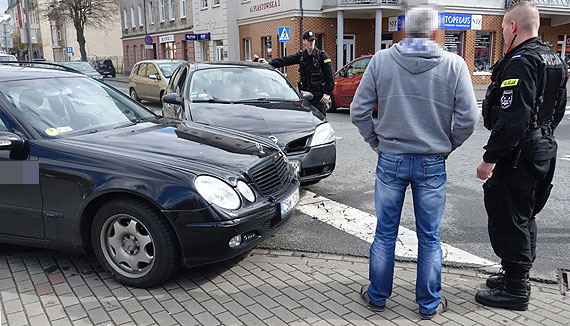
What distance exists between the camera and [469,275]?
3889 mm

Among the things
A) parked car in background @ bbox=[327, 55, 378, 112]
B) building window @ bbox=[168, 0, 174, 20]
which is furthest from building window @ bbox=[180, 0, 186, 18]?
parked car in background @ bbox=[327, 55, 378, 112]

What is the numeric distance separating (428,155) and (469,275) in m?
1.39

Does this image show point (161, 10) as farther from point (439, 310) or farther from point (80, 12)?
point (439, 310)

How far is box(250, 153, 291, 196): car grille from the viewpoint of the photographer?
12.5ft

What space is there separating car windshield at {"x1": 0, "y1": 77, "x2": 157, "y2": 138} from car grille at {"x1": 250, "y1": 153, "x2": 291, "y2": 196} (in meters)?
1.41

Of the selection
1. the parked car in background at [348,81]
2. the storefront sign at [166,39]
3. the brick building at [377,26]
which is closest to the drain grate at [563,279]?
the parked car in background at [348,81]

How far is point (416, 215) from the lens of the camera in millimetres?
3146

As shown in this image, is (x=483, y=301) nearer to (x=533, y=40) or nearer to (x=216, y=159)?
(x=533, y=40)

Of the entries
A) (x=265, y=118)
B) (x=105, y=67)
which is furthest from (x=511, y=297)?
(x=105, y=67)

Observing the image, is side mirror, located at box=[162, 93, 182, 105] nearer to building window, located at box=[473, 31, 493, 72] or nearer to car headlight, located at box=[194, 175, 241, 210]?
car headlight, located at box=[194, 175, 241, 210]

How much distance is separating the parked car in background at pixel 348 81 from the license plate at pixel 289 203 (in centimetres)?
994

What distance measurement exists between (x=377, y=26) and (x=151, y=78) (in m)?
11.1

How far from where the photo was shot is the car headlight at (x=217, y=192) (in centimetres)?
340

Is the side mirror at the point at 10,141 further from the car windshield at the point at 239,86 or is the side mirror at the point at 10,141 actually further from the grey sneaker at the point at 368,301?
the car windshield at the point at 239,86
